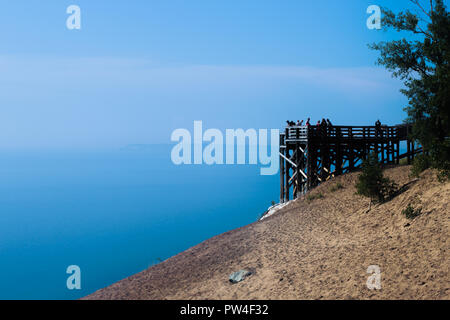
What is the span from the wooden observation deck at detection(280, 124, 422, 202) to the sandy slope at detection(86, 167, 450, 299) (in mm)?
7068

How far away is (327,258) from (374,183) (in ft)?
19.5

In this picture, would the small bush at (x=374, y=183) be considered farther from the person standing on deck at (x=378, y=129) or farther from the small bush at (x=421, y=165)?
the person standing on deck at (x=378, y=129)

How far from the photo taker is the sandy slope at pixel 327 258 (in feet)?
36.9

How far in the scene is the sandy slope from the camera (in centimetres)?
1123

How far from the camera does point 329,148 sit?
28.3m

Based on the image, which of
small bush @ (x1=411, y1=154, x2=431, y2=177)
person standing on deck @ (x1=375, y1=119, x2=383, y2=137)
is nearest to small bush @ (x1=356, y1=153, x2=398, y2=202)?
small bush @ (x1=411, y1=154, x2=431, y2=177)

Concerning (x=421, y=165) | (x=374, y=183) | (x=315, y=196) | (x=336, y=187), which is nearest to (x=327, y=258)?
(x=374, y=183)

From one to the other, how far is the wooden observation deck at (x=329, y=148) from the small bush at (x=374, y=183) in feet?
28.8

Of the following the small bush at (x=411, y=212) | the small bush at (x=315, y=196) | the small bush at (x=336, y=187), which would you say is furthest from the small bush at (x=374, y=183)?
the small bush at (x=336, y=187)

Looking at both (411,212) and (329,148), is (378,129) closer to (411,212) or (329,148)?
(329,148)

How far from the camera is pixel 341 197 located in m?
21.9
